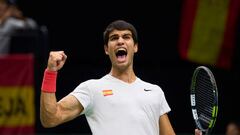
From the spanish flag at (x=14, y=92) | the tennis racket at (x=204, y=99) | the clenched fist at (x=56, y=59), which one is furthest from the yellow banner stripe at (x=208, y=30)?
the clenched fist at (x=56, y=59)

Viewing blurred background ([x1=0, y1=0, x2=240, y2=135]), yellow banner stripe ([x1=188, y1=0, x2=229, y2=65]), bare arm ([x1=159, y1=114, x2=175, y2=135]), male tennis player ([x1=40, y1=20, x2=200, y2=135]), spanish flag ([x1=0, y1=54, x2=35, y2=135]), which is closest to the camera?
male tennis player ([x1=40, y1=20, x2=200, y2=135])

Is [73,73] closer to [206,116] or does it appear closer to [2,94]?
[2,94]

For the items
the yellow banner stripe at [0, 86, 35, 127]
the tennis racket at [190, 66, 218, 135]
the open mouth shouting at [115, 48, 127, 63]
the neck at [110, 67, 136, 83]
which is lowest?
the yellow banner stripe at [0, 86, 35, 127]

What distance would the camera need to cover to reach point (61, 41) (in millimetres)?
13906

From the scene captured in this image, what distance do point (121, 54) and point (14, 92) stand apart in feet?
14.5

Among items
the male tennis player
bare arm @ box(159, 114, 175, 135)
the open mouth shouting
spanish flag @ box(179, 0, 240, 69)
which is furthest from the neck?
spanish flag @ box(179, 0, 240, 69)

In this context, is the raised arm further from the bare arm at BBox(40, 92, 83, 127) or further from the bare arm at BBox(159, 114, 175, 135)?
the bare arm at BBox(159, 114, 175, 135)

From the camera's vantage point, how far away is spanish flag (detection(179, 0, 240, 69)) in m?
13.1

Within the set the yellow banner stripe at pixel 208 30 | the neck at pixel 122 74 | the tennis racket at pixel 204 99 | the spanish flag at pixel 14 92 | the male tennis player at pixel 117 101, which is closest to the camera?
the male tennis player at pixel 117 101

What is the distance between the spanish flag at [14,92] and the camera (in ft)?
38.1

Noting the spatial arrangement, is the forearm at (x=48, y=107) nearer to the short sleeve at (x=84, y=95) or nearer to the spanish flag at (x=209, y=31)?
the short sleeve at (x=84, y=95)

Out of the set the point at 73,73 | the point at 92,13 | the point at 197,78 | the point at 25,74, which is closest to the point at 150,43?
the point at 92,13

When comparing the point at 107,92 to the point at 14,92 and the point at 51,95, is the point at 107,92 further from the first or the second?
the point at 14,92

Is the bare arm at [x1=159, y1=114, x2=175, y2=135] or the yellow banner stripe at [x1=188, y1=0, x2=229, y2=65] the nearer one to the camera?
the bare arm at [x1=159, y1=114, x2=175, y2=135]
